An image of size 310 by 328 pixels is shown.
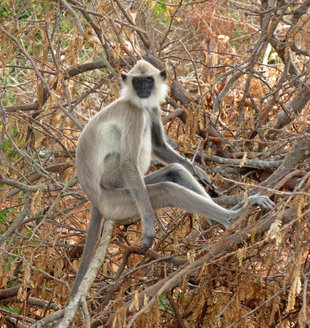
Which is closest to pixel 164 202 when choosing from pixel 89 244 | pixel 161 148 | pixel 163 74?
pixel 89 244

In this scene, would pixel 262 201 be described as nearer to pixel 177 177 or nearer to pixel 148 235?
pixel 148 235

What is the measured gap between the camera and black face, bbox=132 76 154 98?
4328mm

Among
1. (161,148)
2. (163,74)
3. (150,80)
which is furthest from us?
(161,148)

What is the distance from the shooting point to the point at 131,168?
4266mm

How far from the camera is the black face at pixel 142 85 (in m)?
4.33

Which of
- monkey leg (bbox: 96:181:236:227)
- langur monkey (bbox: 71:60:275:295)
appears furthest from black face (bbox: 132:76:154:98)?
monkey leg (bbox: 96:181:236:227)

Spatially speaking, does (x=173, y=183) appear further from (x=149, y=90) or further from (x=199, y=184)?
(x=149, y=90)

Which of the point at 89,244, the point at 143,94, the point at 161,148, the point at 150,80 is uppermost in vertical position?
the point at 150,80

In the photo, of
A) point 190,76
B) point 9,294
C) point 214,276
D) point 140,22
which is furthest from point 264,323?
point 140,22

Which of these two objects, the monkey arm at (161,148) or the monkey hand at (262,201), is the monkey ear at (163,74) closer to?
the monkey arm at (161,148)

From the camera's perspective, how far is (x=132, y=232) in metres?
4.91

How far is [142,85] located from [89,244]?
1235 millimetres

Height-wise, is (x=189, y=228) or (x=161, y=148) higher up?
(x=161, y=148)

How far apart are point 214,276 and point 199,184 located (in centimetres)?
81
